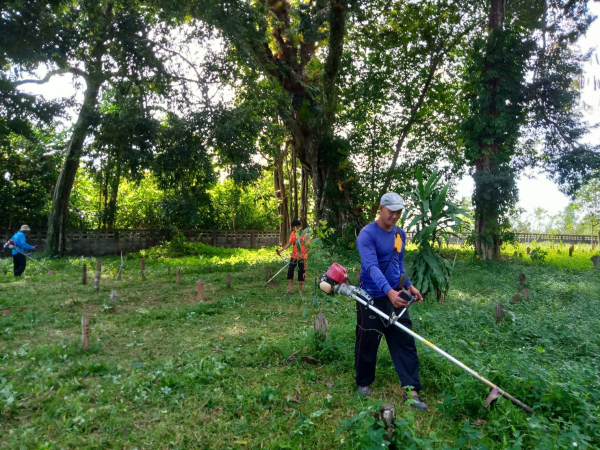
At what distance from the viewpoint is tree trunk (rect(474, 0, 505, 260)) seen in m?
15.8

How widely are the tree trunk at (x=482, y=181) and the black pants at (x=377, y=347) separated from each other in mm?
13087

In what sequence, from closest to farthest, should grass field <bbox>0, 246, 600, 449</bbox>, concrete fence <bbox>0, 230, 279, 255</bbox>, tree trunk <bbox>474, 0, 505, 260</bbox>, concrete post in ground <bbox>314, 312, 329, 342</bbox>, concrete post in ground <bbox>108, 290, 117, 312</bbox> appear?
grass field <bbox>0, 246, 600, 449</bbox> < concrete post in ground <bbox>314, 312, 329, 342</bbox> < concrete post in ground <bbox>108, 290, 117, 312</bbox> < tree trunk <bbox>474, 0, 505, 260</bbox> < concrete fence <bbox>0, 230, 279, 255</bbox>

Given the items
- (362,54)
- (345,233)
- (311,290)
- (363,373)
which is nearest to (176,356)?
(363,373)

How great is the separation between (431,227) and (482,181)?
9.66 meters

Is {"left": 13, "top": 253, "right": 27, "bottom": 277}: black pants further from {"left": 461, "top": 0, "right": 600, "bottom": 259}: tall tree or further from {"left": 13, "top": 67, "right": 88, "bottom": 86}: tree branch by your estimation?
{"left": 461, "top": 0, "right": 600, "bottom": 259}: tall tree

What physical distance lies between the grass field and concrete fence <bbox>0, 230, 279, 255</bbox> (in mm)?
11128

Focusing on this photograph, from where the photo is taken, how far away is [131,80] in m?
12.8

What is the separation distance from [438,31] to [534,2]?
3.68m

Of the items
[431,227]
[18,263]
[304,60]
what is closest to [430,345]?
[431,227]

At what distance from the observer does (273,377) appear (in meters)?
4.83

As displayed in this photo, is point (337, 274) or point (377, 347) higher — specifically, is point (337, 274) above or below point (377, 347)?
above

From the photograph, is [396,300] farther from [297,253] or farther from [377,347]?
[297,253]

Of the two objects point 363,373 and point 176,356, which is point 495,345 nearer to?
point 363,373

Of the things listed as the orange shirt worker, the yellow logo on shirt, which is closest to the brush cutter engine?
the yellow logo on shirt
